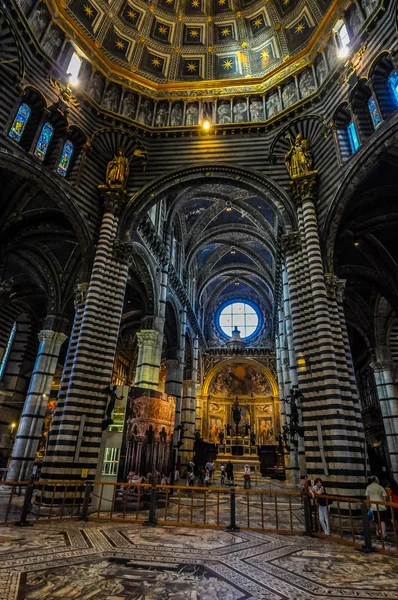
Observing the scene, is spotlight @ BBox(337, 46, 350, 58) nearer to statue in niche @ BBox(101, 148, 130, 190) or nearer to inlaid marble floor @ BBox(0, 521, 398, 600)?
statue in niche @ BBox(101, 148, 130, 190)

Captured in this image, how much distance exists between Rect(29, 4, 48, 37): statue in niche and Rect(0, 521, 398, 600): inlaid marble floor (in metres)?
18.1

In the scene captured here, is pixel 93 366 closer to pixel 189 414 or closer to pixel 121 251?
pixel 121 251

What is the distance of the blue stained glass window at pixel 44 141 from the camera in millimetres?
13932

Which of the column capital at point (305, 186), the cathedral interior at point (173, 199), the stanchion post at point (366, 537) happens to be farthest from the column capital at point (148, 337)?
the stanchion post at point (366, 537)

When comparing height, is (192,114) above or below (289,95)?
above

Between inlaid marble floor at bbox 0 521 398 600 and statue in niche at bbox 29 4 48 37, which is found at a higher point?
statue in niche at bbox 29 4 48 37

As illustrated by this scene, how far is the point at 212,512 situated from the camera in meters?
11.2

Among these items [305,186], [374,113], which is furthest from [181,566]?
[374,113]

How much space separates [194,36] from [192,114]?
20.8 feet

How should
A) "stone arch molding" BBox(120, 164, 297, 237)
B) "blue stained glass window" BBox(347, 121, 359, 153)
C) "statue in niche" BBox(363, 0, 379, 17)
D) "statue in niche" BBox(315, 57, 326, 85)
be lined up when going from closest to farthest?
"statue in niche" BBox(363, 0, 379, 17) < "blue stained glass window" BBox(347, 121, 359, 153) < "stone arch molding" BBox(120, 164, 297, 237) < "statue in niche" BBox(315, 57, 326, 85)

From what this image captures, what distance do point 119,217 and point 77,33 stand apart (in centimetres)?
946

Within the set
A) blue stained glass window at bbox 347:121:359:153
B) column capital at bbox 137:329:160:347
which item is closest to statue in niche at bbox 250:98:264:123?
blue stained glass window at bbox 347:121:359:153

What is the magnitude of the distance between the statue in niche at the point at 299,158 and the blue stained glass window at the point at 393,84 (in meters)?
3.68

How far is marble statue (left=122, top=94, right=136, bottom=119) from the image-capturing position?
17.9 m
